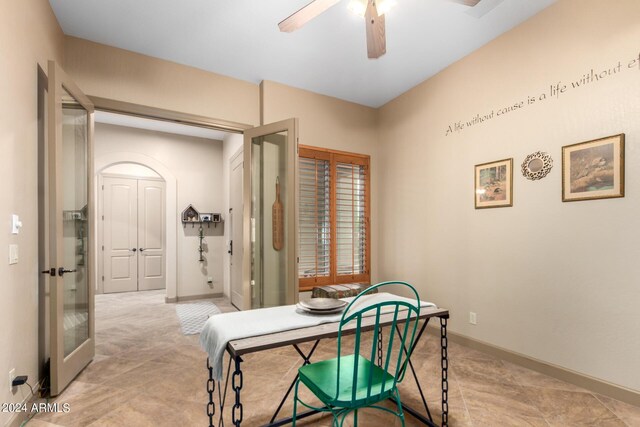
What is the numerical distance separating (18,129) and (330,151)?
3.01 metres

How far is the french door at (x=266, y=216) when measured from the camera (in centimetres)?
354

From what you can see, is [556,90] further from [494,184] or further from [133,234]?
[133,234]

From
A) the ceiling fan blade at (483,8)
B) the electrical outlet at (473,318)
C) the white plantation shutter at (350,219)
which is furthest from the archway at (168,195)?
the ceiling fan blade at (483,8)

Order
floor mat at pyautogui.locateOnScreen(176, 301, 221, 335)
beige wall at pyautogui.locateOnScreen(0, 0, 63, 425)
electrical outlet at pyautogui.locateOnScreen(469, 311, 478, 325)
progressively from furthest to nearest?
floor mat at pyautogui.locateOnScreen(176, 301, 221, 335) → electrical outlet at pyautogui.locateOnScreen(469, 311, 478, 325) → beige wall at pyautogui.locateOnScreen(0, 0, 63, 425)

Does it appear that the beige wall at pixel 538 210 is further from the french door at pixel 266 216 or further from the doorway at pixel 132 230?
the doorway at pixel 132 230

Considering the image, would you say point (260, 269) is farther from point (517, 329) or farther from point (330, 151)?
point (517, 329)

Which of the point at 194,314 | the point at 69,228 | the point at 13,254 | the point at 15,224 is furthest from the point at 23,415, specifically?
the point at 194,314

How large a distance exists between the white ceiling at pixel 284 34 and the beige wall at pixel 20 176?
0.58m

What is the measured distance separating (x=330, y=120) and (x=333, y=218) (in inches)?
51.8

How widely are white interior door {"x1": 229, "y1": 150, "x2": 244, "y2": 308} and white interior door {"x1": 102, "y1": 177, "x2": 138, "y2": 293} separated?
2328 millimetres

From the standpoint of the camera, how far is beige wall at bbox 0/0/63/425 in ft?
5.90

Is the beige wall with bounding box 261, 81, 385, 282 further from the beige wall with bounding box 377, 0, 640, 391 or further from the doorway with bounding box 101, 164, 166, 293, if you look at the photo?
the doorway with bounding box 101, 164, 166, 293

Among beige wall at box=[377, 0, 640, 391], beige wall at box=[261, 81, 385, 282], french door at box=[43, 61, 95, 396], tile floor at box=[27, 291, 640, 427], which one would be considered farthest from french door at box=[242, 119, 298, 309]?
beige wall at box=[377, 0, 640, 391]

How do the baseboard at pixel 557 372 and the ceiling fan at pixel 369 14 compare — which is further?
the baseboard at pixel 557 372
